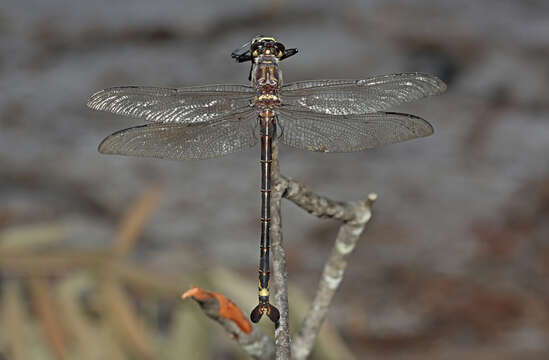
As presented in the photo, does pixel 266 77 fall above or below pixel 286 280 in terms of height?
above

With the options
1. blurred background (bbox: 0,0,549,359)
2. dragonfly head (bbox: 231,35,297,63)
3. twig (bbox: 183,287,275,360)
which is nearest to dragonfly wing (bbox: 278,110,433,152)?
dragonfly head (bbox: 231,35,297,63)

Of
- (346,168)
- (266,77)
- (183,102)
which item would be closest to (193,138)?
(183,102)

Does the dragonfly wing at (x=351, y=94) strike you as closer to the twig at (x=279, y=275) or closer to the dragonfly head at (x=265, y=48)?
the dragonfly head at (x=265, y=48)

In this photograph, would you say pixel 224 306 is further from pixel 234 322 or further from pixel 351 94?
pixel 351 94

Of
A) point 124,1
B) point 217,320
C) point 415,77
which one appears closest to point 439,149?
point 124,1

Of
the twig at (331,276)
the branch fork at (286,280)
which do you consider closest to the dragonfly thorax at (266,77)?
the branch fork at (286,280)

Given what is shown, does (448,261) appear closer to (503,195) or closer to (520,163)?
(503,195)

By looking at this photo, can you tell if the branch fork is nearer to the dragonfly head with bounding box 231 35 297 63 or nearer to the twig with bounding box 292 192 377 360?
the twig with bounding box 292 192 377 360
